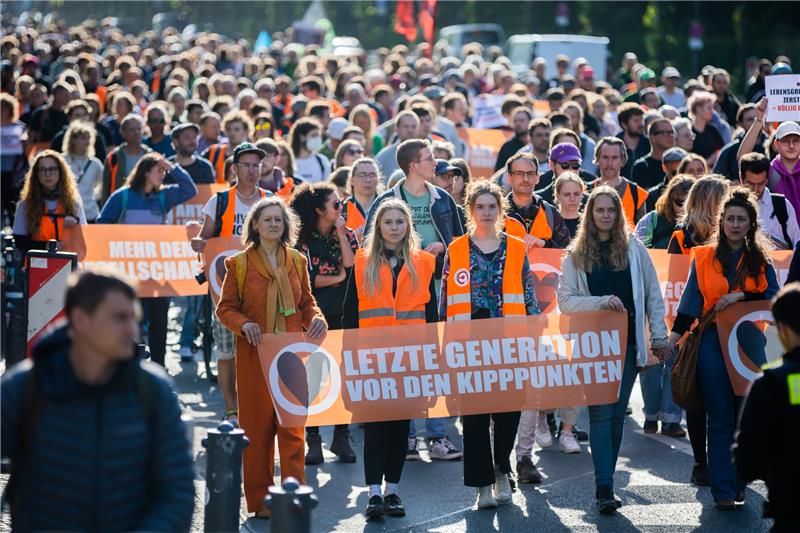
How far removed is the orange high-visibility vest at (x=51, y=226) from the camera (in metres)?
10.8

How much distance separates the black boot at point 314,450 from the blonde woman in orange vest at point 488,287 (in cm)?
156

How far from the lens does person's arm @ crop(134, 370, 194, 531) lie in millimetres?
4684

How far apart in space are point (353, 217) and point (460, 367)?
7.98ft

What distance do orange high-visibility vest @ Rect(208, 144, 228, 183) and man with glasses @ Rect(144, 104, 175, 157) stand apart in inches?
36.3

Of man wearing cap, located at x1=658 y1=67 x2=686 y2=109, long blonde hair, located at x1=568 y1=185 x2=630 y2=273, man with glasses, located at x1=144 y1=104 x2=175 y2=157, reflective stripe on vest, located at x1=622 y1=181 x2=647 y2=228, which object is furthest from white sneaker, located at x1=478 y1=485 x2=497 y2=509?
man wearing cap, located at x1=658 y1=67 x2=686 y2=109

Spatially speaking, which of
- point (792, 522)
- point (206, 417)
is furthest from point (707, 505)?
point (206, 417)

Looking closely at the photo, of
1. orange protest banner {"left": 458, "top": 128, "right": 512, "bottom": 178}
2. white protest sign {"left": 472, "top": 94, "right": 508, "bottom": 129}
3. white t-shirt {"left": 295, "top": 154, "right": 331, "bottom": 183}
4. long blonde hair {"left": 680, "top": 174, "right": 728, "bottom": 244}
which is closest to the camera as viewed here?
long blonde hair {"left": 680, "top": 174, "right": 728, "bottom": 244}

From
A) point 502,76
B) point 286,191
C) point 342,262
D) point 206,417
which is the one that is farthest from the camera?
point 502,76

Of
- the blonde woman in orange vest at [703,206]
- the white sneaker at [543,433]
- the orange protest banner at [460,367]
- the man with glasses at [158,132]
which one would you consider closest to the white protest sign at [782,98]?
the blonde woman in orange vest at [703,206]

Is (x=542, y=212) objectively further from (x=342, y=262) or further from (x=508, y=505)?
(x=508, y=505)

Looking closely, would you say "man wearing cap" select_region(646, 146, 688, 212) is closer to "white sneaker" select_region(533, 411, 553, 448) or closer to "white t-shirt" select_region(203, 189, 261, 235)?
"white sneaker" select_region(533, 411, 553, 448)

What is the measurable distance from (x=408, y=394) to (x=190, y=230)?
3.36 m

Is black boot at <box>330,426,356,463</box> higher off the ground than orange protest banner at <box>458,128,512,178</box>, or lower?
lower

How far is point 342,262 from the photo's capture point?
9586 mm
